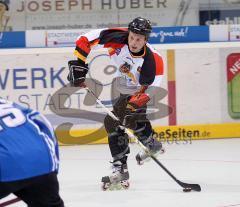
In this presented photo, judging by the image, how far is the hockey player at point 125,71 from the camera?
4.25 m

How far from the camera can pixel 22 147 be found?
6.06ft

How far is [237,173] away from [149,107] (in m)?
1.65

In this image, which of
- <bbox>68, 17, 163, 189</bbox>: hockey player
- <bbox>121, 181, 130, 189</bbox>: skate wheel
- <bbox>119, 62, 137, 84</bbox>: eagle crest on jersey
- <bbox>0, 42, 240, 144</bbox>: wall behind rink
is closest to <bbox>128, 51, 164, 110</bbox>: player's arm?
<bbox>68, 17, 163, 189</bbox>: hockey player

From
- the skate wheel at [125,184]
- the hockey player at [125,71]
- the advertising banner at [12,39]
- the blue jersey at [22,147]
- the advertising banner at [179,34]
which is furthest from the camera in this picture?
the advertising banner at [179,34]

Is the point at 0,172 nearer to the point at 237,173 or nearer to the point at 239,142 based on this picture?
the point at 237,173

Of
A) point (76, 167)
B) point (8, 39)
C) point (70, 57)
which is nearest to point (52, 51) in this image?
point (70, 57)

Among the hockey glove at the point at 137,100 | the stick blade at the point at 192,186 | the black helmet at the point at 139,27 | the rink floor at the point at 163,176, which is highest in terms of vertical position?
the black helmet at the point at 139,27

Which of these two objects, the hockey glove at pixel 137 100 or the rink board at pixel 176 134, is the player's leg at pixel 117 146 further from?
the rink board at pixel 176 134

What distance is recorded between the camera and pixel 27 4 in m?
8.20

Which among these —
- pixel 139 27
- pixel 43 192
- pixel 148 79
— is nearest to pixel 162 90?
pixel 148 79

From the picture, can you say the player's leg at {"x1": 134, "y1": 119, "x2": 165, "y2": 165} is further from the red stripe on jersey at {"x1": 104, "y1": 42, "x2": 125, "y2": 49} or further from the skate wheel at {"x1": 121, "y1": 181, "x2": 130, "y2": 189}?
the red stripe on jersey at {"x1": 104, "y1": 42, "x2": 125, "y2": 49}

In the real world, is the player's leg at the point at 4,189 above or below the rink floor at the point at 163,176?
above

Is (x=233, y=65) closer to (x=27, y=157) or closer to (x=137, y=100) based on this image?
(x=137, y=100)

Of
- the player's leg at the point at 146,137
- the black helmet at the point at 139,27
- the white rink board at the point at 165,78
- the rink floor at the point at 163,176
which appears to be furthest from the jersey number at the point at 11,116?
the white rink board at the point at 165,78
